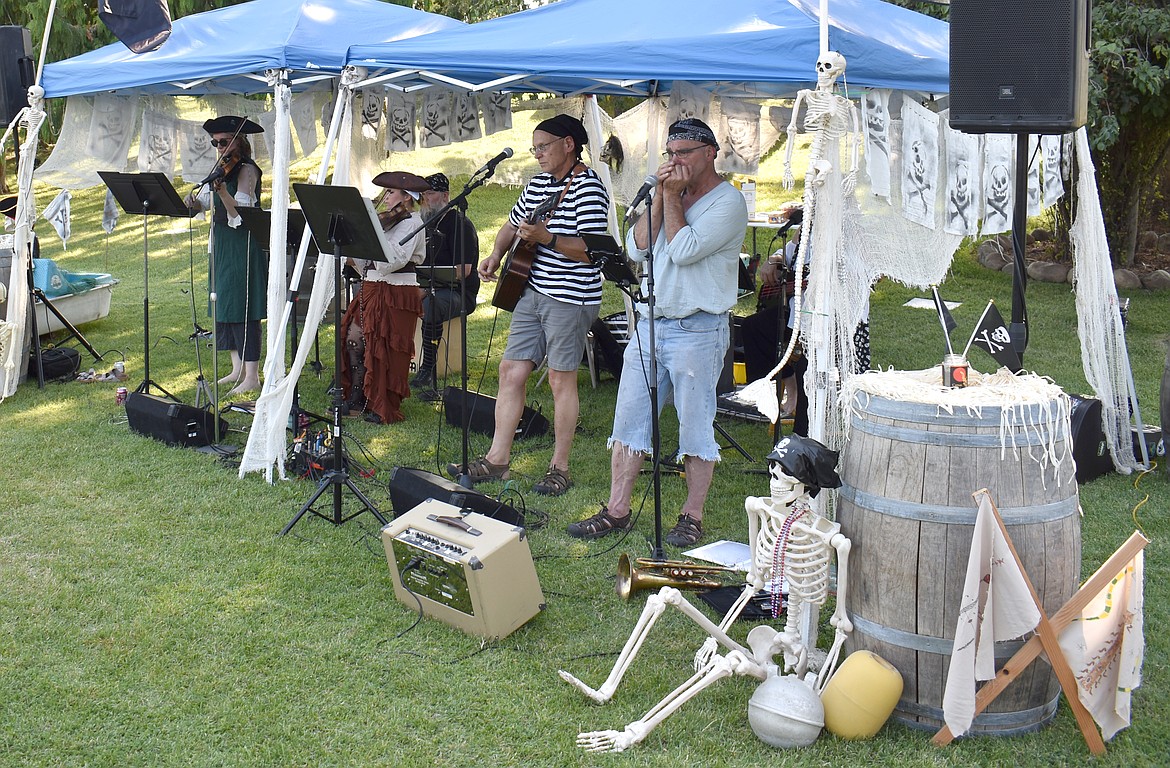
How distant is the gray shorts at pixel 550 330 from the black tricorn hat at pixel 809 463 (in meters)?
2.09

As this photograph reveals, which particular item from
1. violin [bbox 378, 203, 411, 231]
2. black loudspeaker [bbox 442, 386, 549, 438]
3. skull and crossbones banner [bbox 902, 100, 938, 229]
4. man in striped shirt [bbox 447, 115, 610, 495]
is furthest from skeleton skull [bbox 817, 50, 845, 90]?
violin [bbox 378, 203, 411, 231]

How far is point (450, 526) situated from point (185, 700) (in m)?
1.08

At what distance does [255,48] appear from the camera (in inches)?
231

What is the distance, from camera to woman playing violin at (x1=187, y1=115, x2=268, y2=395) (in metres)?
6.71

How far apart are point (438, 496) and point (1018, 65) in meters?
2.85

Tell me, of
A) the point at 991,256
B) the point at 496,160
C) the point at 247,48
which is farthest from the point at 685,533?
the point at 991,256

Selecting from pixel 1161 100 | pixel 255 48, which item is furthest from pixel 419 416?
pixel 1161 100

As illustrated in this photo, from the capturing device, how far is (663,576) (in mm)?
4281

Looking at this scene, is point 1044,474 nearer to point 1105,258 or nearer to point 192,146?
point 1105,258

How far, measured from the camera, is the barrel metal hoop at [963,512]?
3098mm

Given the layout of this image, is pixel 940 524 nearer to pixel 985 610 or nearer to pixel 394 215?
pixel 985 610

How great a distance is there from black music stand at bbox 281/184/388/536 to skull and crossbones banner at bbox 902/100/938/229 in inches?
89.2

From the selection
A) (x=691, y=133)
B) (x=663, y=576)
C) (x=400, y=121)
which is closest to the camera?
(x=663, y=576)

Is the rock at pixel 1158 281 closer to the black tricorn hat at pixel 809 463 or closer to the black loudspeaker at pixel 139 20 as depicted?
the black tricorn hat at pixel 809 463
